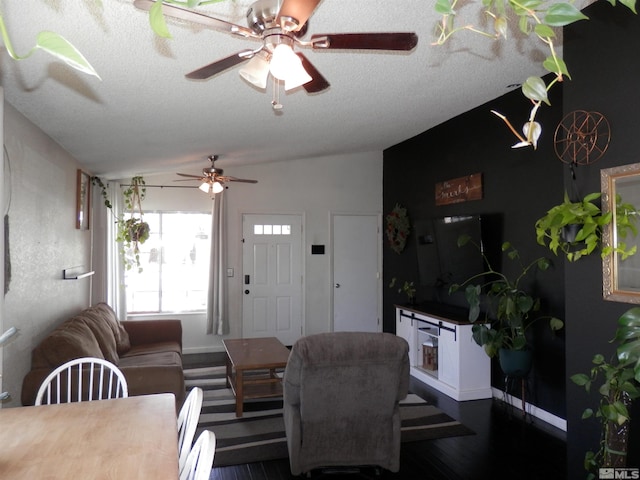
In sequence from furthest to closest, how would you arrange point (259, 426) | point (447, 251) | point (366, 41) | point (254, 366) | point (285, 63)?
point (447, 251), point (254, 366), point (259, 426), point (366, 41), point (285, 63)

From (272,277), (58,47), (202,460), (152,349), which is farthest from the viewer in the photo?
(272,277)

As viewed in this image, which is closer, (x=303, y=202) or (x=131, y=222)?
(x=131, y=222)

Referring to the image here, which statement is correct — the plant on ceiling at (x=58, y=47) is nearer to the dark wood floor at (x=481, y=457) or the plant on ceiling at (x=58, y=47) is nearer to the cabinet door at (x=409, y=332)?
the dark wood floor at (x=481, y=457)

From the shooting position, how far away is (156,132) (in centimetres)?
381

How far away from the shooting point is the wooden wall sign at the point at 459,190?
16.4 feet

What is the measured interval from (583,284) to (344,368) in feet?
4.87

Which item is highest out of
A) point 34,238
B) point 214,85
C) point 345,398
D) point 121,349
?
point 214,85

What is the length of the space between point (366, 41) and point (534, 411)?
149 inches

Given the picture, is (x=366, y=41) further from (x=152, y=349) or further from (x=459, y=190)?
(x=152, y=349)

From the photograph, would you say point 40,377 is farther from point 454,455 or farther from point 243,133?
point 454,455

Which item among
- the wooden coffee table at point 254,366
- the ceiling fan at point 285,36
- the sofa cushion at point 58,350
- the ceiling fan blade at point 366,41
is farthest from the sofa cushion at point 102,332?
the ceiling fan blade at point 366,41

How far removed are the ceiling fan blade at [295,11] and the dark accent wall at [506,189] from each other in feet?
10.4

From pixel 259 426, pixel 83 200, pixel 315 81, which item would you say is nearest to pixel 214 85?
pixel 315 81

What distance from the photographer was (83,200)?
5035 millimetres
